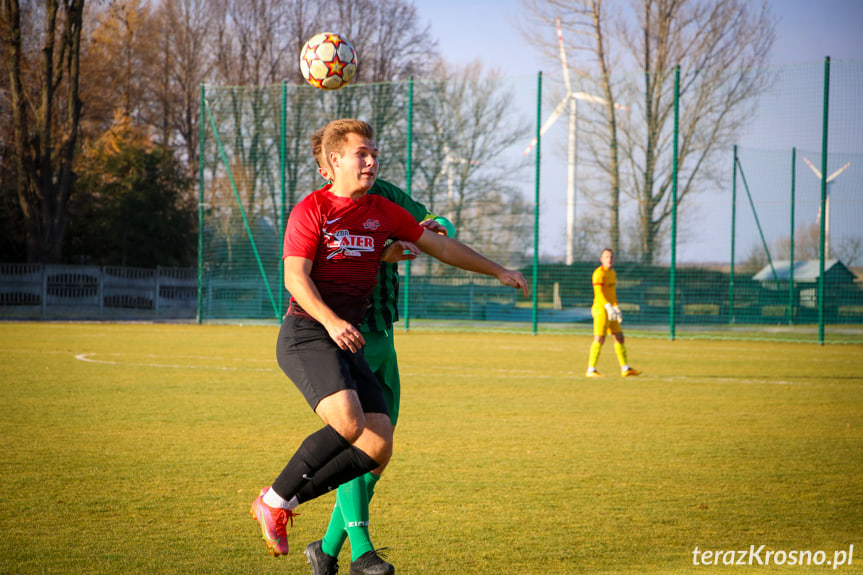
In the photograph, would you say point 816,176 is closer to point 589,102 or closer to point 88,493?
point 589,102

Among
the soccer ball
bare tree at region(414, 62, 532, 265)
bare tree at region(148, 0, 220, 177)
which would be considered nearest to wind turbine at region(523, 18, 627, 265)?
bare tree at region(414, 62, 532, 265)

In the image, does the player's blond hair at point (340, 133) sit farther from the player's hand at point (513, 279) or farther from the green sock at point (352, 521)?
the green sock at point (352, 521)

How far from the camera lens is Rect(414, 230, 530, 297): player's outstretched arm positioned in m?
4.34

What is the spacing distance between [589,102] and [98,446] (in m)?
22.4

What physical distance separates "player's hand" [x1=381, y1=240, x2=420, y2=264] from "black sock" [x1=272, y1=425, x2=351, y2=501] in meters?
0.89

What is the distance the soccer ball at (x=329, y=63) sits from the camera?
662 centimetres

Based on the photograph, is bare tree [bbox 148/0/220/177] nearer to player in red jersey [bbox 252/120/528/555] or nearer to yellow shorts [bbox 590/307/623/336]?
yellow shorts [bbox 590/307/623/336]

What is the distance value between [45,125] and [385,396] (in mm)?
32699

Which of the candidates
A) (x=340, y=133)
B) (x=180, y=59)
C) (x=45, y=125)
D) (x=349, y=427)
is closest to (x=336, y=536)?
(x=349, y=427)

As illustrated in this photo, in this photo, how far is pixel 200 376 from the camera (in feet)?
42.1

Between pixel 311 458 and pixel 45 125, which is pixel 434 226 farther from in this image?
pixel 45 125

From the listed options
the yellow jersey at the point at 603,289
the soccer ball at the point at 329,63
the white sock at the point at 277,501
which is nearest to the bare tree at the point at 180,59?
the yellow jersey at the point at 603,289

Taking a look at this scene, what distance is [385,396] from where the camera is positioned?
4637mm

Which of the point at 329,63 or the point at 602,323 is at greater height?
the point at 329,63
